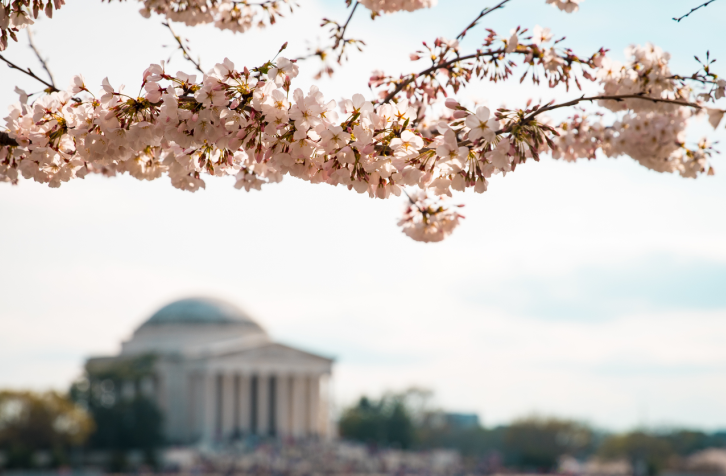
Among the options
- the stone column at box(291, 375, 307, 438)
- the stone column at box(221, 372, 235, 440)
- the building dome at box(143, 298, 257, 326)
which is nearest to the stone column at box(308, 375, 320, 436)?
the stone column at box(291, 375, 307, 438)

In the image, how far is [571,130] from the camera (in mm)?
12898

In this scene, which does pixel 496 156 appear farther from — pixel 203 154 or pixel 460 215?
pixel 460 215

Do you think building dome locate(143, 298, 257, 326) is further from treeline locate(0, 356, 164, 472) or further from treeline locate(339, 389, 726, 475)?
treeline locate(339, 389, 726, 475)

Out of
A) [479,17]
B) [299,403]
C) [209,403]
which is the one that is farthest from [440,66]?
[299,403]

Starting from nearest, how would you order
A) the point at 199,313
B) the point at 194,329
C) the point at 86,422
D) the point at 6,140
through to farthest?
the point at 6,140
the point at 86,422
the point at 194,329
the point at 199,313

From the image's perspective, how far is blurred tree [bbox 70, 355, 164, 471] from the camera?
96.6 m

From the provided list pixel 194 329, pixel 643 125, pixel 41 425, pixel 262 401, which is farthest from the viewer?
pixel 194 329

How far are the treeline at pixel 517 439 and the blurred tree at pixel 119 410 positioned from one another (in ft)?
75.7

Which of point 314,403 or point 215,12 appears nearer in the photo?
point 215,12

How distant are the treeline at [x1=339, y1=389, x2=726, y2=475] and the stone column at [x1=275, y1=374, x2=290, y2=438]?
306 inches

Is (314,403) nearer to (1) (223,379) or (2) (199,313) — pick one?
(1) (223,379)

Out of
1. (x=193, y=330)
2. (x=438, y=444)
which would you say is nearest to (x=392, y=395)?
(x=438, y=444)

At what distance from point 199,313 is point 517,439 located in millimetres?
41181

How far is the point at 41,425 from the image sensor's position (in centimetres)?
9038
